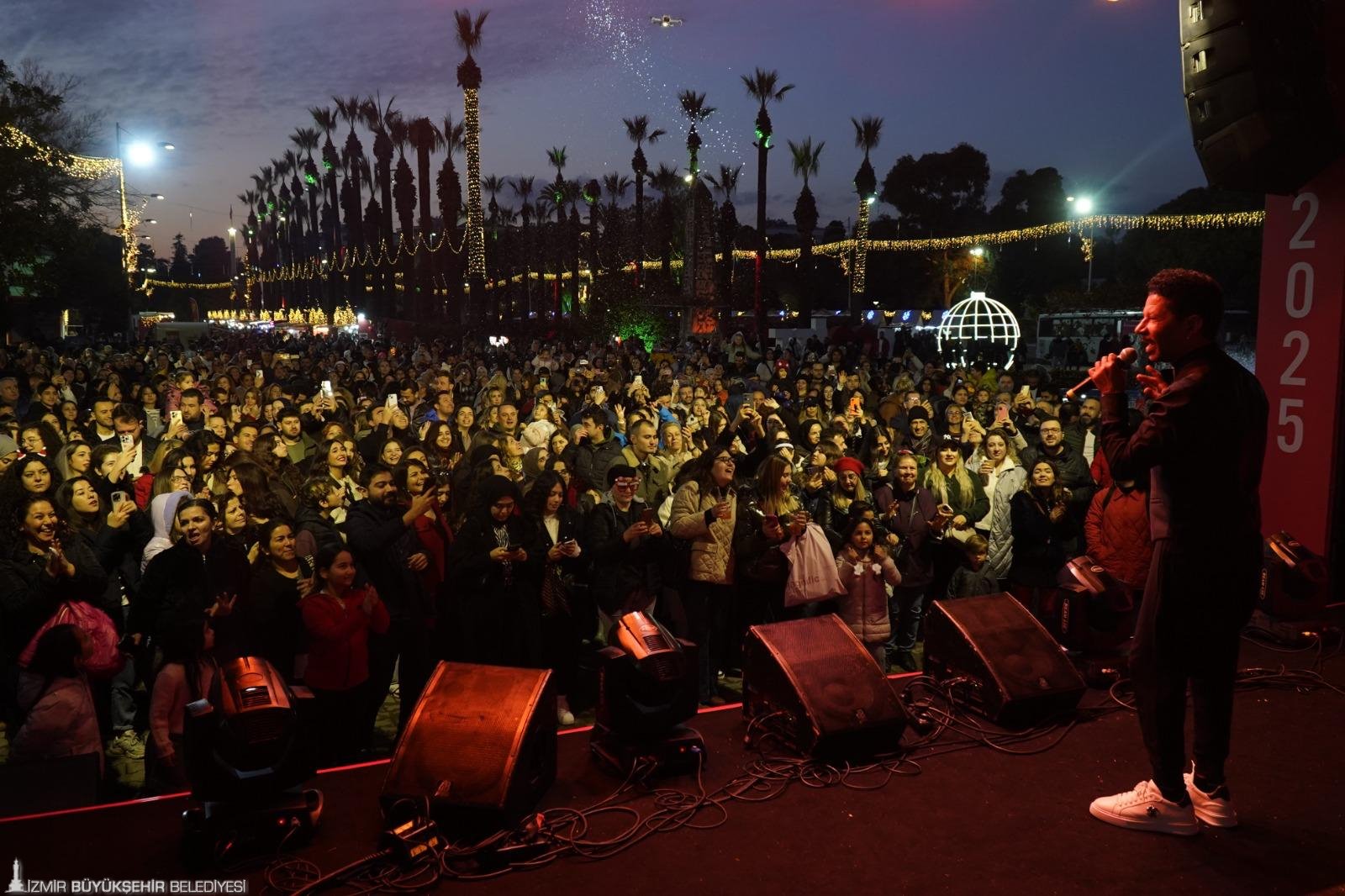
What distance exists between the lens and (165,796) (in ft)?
11.6

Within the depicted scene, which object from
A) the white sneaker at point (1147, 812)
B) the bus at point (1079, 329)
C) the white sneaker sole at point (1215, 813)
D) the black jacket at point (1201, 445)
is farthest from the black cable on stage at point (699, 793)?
the bus at point (1079, 329)

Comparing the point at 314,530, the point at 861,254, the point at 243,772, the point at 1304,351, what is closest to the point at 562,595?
the point at 314,530

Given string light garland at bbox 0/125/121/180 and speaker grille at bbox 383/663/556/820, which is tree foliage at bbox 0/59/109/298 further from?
speaker grille at bbox 383/663/556/820

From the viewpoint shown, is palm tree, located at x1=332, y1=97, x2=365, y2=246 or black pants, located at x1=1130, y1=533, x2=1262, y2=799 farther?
palm tree, located at x1=332, y1=97, x2=365, y2=246

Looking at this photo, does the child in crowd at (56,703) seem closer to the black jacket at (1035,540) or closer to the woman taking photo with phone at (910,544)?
the woman taking photo with phone at (910,544)

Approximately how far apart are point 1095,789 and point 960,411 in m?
5.72

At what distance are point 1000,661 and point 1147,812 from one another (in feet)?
3.57

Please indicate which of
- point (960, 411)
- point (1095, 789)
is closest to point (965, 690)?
point (1095, 789)

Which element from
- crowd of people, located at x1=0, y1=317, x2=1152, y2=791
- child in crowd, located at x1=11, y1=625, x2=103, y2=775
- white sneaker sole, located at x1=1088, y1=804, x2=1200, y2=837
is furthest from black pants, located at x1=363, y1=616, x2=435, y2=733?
white sneaker sole, located at x1=1088, y1=804, x2=1200, y2=837

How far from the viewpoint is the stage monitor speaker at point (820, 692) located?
3781 mm

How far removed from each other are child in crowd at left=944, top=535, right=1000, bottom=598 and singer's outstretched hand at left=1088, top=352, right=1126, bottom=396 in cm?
330

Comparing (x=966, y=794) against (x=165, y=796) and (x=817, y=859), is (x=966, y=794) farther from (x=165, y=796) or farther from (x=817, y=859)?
(x=165, y=796)

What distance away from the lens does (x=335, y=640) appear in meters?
4.48

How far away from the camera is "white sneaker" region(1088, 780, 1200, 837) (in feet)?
10.3
